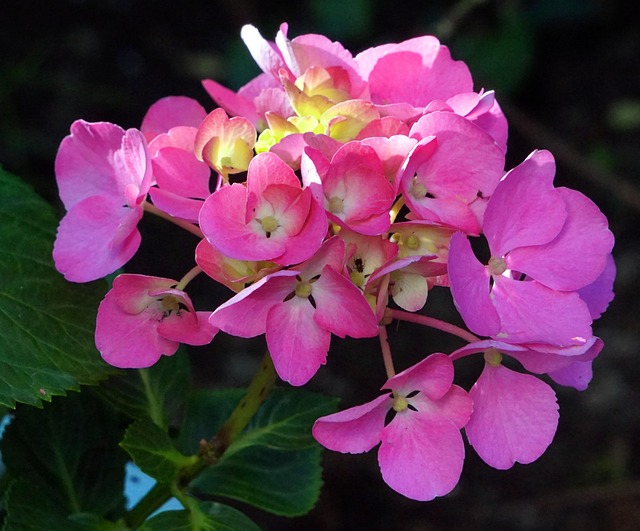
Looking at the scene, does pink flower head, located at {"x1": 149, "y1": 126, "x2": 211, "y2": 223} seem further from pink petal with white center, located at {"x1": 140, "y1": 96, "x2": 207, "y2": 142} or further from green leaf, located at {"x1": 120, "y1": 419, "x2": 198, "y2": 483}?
green leaf, located at {"x1": 120, "y1": 419, "x2": 198, "y2": 483}

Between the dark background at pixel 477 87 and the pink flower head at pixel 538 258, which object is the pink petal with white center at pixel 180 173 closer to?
the pink flower head at pixel 538 258

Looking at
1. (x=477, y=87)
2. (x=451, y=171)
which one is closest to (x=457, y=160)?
(x=451, y=171)

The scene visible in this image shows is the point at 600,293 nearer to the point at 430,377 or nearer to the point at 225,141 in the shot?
the point at 430,377

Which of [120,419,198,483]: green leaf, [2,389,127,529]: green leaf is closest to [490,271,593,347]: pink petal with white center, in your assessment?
[120,419,198,483]: green leaf

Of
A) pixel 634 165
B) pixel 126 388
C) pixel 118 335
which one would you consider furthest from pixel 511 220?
pixel 634 165

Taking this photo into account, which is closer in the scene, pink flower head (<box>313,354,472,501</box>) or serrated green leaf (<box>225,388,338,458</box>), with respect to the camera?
pink flower head (<box>313,354,472,501</box>)

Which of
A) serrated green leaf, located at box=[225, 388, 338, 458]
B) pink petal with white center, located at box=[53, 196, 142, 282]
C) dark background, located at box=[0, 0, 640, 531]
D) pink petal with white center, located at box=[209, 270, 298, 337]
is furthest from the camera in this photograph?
dark background, located at box=[0, 0, 640, 531]

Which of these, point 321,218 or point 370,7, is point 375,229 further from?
point 370,7

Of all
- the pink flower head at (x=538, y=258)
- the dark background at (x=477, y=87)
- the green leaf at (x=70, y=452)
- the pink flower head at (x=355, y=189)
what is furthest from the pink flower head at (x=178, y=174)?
the dark background at (x=477, y=87)

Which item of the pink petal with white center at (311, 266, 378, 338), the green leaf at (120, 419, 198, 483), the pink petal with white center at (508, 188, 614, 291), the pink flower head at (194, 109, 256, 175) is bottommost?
the green leaf at (120, 419, 198, 483)
